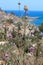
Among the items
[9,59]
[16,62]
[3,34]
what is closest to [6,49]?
[9,59]

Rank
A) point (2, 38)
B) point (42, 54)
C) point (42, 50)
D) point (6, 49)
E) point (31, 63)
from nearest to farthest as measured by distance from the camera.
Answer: point (31, 63) → point (42, 54) → point (42, 50) → point (6, 49) → point (2, 38)

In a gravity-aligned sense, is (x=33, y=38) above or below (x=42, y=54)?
below

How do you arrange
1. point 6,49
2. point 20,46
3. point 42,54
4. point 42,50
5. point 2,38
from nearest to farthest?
point 42,54 → point 42,50 → point 6,49 → point 20,46 → point 2,38

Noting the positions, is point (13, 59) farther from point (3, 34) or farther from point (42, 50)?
point (3, 34)

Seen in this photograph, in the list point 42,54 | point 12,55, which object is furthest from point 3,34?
point 42,54

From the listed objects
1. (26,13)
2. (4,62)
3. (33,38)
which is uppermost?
(26,13)

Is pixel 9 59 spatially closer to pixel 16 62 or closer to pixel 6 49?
pixel 16 62

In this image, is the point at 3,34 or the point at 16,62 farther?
the point at 3,34

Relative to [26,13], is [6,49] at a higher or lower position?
lower

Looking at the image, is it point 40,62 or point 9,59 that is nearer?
point 40,62

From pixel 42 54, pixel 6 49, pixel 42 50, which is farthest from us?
pixel 6 49
